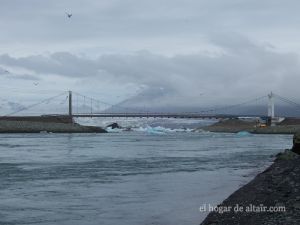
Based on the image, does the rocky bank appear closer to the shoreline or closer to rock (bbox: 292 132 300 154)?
the shoreline

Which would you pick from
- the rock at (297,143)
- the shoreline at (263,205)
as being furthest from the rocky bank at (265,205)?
the rock at (297,143)

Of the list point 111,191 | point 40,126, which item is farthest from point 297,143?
point 40,126

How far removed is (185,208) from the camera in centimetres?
1639

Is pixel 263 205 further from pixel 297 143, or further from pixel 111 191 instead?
pixel 297 143

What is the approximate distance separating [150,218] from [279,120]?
157m

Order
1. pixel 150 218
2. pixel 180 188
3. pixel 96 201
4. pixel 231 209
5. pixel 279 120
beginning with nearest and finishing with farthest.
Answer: pixel 231 209 → pixel 150 218 → pixel 96 201 → pixel 180 188 → pixel 279 120

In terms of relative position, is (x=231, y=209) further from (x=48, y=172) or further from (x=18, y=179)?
(x=48, y=172)

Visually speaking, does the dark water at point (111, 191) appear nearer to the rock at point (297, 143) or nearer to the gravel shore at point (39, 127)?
the rock at point (297, 143)

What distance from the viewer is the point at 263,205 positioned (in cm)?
1373

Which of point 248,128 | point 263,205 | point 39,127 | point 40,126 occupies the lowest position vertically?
point 248,128

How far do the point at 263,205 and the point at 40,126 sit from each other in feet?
417

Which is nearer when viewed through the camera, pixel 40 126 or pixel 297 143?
pixel 297 143

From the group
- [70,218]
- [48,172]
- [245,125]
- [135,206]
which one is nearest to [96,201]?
[135,206]

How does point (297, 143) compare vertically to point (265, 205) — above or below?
above
